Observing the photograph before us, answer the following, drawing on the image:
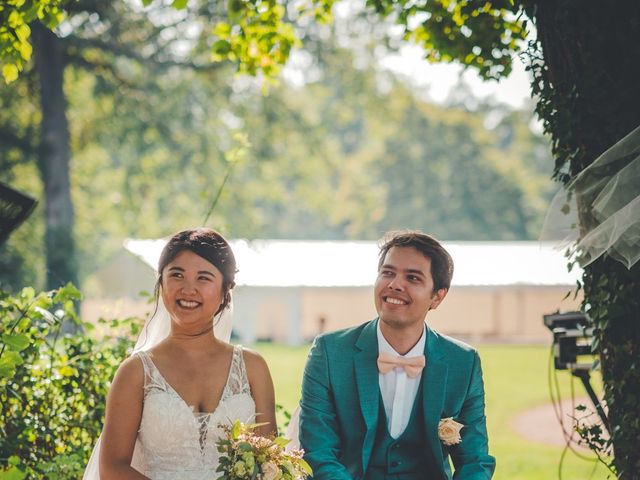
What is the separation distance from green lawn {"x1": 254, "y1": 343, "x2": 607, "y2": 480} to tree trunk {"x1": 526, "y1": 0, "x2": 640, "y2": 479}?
63.9 inches

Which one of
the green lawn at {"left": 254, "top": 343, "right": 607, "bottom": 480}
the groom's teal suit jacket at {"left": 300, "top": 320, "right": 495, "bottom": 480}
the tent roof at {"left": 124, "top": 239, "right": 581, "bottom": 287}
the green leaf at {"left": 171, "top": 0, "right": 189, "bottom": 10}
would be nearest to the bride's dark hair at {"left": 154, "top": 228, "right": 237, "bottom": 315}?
the groom's teal suit jacket at {"left": 300, "top": 320, "right": 495, "bottom": 480}

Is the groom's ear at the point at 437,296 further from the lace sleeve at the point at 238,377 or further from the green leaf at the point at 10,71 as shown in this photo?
the green leaf at the point at 10,71

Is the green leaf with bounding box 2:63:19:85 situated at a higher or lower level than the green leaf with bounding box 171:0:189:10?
lower

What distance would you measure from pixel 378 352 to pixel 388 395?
0.68ft

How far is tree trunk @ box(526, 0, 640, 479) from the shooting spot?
436cm

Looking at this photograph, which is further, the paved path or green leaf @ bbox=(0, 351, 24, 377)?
the paved path

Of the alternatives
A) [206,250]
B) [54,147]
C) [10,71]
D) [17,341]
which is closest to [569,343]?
[206,250]

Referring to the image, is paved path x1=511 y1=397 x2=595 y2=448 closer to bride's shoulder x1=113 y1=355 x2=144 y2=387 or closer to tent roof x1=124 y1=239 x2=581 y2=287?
bride's shoulder x1=113 y1=355 x2=144 y2=387

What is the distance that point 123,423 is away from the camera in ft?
13.3

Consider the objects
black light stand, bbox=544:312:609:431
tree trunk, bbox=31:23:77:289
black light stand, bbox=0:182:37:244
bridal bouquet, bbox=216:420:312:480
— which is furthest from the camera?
tree trunk, bbox=31:23:77:289

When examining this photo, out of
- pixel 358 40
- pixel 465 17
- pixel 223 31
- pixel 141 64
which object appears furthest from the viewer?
pixel 358 40

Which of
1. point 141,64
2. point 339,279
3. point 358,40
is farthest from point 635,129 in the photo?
point 339,279

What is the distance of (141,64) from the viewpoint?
24953 millimetres

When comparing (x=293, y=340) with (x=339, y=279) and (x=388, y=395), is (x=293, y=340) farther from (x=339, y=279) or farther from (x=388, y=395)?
(x=388, y=395)
